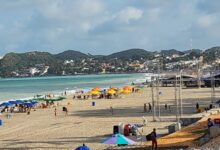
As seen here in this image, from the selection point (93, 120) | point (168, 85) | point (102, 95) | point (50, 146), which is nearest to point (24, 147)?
point (50, 146)

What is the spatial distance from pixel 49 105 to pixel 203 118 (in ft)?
108

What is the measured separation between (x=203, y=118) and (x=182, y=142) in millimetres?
7433

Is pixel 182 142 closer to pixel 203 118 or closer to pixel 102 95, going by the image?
pixel 203 118

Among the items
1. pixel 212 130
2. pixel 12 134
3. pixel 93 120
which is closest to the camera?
pixel 212 130

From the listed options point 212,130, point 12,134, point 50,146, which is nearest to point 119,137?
point 212,130


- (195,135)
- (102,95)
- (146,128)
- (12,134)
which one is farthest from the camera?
(102,95)

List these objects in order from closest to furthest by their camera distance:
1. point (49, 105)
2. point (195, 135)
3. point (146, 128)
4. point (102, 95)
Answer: point (195, 135) < point (146, 128) < point (49, 105) < point (102, 95)

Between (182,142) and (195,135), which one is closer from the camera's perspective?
(182,142)

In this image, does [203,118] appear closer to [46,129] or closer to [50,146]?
[50,146]

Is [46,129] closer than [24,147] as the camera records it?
No

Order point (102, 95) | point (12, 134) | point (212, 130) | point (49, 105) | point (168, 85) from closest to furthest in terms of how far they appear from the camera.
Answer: point (212, 130) → point (12, 134) → point (49, 105) → point (102, 95) → point (168, 85)

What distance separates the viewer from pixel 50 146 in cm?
A: 2408

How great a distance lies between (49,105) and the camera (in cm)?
5691

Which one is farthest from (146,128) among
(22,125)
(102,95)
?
(102,95)
